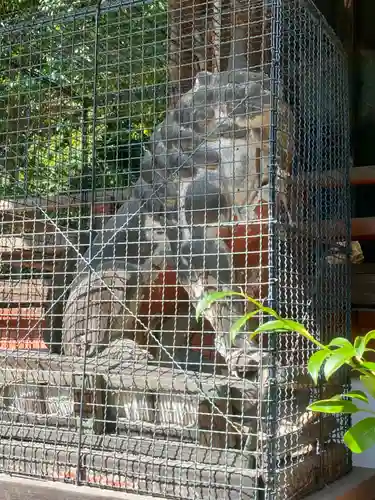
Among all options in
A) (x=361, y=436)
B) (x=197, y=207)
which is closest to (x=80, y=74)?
(x=197, y=207)

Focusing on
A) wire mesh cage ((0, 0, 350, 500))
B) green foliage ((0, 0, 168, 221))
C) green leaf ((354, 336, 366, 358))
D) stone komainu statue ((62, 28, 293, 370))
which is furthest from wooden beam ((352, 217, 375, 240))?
green leaf ((354, 336, 366, 358))

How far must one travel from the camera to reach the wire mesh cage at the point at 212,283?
10.0 ft

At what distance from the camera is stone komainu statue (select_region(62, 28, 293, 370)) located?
3.29 m

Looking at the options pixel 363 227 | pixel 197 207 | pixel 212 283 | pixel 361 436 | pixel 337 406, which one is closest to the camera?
pixel 361 436

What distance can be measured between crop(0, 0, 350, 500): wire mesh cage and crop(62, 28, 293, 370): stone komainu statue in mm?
12

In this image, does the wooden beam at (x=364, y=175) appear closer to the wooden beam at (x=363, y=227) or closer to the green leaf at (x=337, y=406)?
the wooden beam at (x=363, y=227)

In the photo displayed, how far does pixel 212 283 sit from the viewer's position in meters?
3.39

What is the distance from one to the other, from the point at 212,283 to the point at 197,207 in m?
0.41

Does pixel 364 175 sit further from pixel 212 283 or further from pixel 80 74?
pixel 80 74

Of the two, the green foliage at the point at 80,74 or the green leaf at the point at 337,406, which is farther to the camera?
the green foliage at the point at 80,74

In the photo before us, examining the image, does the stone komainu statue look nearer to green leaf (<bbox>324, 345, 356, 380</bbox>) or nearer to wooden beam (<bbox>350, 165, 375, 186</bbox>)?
wooden beam (<bbox>350, 165, 375, 186</bbox>)

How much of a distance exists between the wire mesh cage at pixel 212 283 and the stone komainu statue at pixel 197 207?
12 mm

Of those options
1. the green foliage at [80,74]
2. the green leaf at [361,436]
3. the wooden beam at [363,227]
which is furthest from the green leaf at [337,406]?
the wooden beam at [363,227]

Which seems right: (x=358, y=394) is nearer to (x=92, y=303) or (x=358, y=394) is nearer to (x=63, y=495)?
(x=63, y=495)
